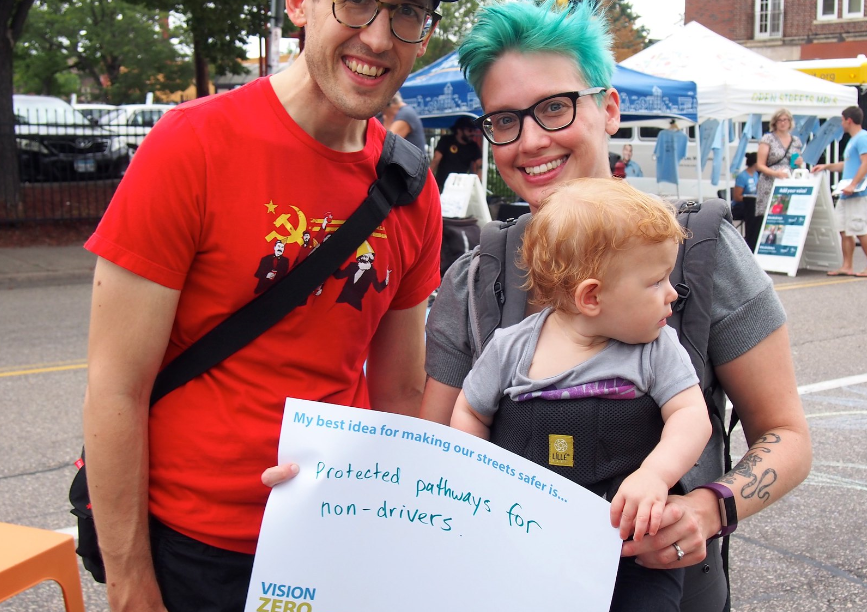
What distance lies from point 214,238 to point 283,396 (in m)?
0.34

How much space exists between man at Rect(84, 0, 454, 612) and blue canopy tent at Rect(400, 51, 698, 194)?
9.80 metres

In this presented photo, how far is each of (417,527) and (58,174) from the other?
16.3 m

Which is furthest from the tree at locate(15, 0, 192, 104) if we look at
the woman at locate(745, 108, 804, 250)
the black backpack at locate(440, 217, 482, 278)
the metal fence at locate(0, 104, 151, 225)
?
the black backpack at locate(440, 217, 482, 278)

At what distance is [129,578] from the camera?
68.9 inches

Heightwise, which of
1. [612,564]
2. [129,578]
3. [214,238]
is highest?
[214,238]

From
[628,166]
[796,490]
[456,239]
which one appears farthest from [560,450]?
[628,166]

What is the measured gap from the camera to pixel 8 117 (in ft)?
48.1

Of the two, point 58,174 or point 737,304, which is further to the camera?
point 58,174

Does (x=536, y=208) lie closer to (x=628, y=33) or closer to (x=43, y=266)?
(x=43, y=266)

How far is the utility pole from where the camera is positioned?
1345 centimetres

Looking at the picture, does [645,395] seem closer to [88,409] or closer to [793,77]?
[88,409]

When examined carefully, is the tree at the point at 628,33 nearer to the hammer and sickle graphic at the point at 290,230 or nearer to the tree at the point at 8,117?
the hammer and sickle graphic at the point at 290,230

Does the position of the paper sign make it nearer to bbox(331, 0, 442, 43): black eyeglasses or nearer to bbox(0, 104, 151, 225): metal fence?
bbox(331, 0, 442, 43): black eyeglasses

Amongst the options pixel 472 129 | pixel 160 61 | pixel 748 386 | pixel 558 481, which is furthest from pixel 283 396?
pixel 160 61
